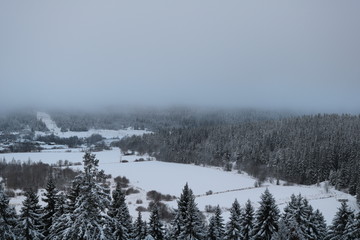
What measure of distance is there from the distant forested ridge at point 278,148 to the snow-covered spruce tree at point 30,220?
7464 centimetres

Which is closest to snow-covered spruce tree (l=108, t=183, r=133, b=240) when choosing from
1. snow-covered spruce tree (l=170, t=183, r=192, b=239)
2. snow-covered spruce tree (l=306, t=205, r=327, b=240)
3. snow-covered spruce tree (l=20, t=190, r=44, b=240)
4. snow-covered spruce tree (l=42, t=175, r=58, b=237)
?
snow-covered spruce tree (l=170, t=183, r=192, b=239)

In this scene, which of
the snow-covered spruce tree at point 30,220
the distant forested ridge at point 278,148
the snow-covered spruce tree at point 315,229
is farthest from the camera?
the distant forested ridge at point 278,148

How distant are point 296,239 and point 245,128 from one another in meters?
155

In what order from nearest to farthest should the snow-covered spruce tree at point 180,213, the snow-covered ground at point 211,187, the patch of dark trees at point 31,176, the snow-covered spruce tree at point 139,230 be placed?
the snow-covered spruce tree at point 139,230 → the snow-covered spruce tree at point 180,213 → the snow-covered ground at point 211,187 → the patch of dark trees at point 31,176

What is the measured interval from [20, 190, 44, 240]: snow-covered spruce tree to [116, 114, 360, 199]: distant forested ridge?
74.6m

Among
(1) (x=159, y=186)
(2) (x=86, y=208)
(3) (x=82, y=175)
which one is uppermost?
(3) (x=82, y=175)

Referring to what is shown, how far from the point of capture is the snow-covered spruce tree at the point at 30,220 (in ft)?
76.8

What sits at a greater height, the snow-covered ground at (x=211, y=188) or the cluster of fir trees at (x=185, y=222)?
the cluster of fir trees at (x=185, y=222)

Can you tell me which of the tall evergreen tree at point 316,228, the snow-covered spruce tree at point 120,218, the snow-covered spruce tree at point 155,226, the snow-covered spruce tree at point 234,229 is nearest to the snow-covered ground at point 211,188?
the tall evergreen tree at point 316,228

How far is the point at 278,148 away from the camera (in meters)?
131

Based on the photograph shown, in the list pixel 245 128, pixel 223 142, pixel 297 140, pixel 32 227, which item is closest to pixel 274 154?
pixel 297 140

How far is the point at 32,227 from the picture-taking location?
24.0m

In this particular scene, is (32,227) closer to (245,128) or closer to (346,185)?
(346,185)

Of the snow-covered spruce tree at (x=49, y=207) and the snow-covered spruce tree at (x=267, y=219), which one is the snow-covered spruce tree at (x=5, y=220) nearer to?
the snow-covered spruce tree at (x=49, y=207)
